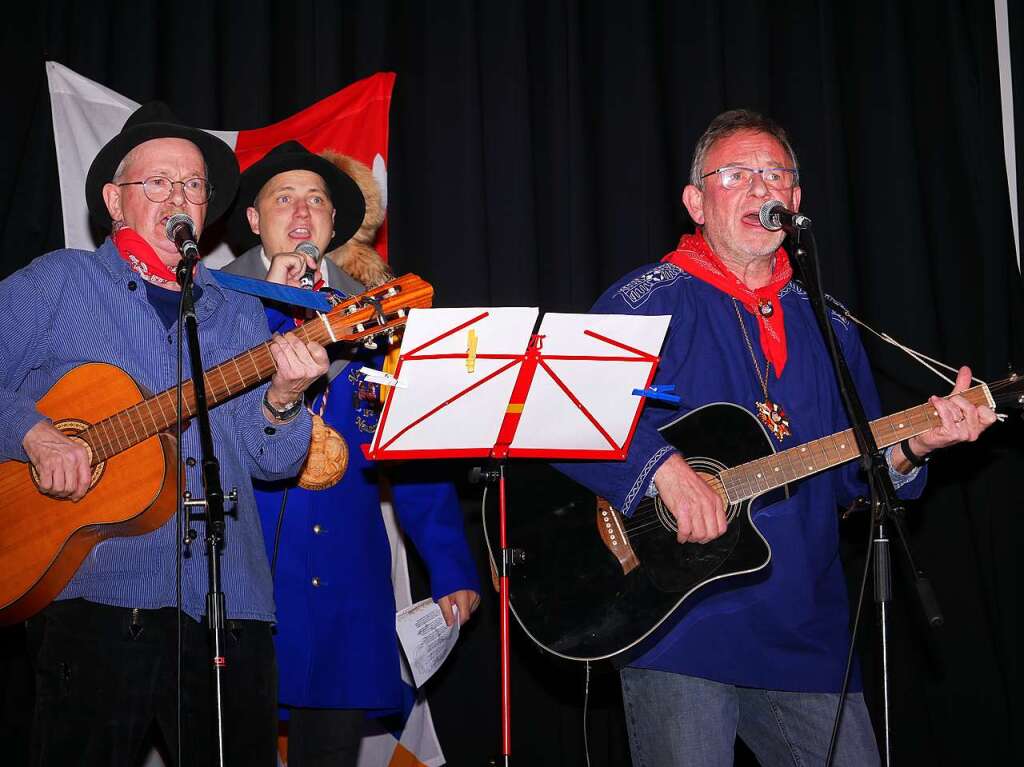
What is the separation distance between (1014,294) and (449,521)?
2600mm

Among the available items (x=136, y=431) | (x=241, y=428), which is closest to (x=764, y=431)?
(x=241, y=428)

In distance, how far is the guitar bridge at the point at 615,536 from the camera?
2760 millimetres

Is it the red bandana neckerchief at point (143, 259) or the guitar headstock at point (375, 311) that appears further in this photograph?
the red bandana neckerchief at point (143, 259)

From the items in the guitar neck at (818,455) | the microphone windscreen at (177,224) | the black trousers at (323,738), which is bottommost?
the black trousers at (323,738)

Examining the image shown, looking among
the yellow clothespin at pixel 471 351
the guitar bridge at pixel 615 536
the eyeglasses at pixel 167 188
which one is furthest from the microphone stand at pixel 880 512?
the eyeglasses at pixel 167 188

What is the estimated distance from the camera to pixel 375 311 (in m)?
2.68

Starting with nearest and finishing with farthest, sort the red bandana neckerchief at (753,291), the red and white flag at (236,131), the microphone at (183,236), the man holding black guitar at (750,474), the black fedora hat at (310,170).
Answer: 1. the microphone at (183,236)
2. the man holding black guitar at (750,474)
3. the red bandana neckerchief at (753,291)
4. the black fedora hat at (310,170)
5. the red and white flag at (236,131)

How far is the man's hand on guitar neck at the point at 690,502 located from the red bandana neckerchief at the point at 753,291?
475 millimetres

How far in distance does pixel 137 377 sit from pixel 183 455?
→ 251 millimetres

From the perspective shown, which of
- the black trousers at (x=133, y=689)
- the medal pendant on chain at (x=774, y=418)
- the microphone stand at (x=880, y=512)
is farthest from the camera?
the medal pendant on chain at (x=774, y=418)

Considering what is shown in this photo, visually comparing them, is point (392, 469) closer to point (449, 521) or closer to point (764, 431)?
point (449, 521)

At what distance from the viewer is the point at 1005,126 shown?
4426mm

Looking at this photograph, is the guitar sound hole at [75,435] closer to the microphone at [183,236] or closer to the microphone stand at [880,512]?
the microphone at [183,236]

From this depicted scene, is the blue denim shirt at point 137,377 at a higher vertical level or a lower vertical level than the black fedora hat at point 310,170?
lower
